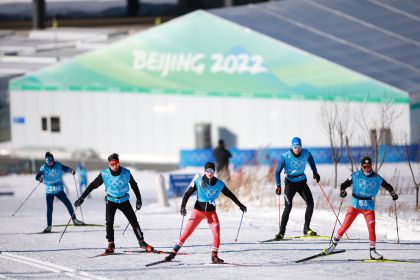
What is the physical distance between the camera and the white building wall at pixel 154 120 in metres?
40.3

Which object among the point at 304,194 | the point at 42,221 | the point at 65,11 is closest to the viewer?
the point at 304,194

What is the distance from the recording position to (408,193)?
2498 centimetres

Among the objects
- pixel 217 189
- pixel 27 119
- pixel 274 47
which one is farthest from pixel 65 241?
pixel 27 119

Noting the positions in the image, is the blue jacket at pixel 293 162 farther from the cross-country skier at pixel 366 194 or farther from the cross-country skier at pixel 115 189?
the cross-country skier at pixel 115 189

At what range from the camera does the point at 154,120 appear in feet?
144

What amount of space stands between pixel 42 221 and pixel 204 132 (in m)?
19.7

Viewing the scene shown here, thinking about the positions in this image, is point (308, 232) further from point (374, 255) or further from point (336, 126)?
→ point (336, 126)

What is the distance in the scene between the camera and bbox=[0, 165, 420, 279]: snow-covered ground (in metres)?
15.1

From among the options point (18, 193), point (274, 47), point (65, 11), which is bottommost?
point (18, 193)

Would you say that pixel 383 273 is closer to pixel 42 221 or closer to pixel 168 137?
pixel 42 221

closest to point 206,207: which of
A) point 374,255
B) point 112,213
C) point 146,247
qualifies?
point 146,247

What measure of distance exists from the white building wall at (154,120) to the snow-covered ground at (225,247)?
48.8 ft

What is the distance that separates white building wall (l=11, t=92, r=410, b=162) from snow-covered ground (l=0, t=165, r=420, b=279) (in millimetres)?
14879

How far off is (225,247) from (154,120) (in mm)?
26329
